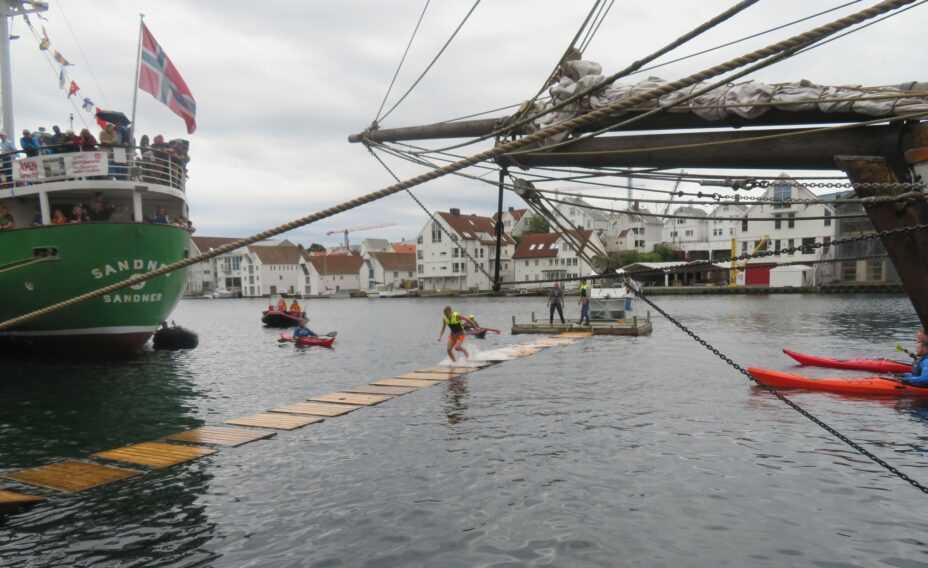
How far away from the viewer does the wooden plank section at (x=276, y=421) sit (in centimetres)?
1461

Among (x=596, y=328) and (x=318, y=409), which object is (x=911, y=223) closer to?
(x=318, y=409)

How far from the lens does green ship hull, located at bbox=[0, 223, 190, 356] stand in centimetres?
2188

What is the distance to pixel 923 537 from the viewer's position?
830 centimetres

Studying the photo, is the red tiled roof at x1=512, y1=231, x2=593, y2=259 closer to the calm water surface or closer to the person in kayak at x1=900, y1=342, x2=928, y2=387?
the calm water surface

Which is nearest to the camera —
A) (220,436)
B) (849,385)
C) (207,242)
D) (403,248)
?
(220,436)

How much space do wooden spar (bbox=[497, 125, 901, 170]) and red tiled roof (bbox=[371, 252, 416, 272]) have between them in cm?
12706

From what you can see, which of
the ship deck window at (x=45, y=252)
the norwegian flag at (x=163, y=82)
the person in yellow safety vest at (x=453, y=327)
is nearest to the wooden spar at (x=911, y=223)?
the person in yellow safety vest at (x=453, y=327)

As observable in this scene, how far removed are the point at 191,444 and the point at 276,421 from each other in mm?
2303

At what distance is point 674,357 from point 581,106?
65.7 ft

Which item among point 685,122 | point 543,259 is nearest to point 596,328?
point 685,122

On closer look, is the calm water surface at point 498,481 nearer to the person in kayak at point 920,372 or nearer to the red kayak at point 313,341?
the person in kayak at point 920,372

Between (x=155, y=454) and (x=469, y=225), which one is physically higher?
(x=469, y=225)

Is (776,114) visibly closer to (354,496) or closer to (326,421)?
(354,496)

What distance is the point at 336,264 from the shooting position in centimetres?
14225
